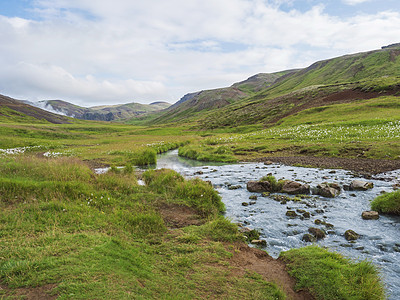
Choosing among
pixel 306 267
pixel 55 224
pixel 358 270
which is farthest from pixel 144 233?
pixel 358 270

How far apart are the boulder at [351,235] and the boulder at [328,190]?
587cm

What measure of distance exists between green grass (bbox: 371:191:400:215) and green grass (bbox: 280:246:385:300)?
24.7 feet

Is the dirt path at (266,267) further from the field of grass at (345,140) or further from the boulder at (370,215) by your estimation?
the field of grass at (345,140)

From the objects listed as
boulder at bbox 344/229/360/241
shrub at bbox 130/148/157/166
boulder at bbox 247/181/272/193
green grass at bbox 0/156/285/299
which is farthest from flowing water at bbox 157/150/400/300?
shrub at bbox 130/148/157/166

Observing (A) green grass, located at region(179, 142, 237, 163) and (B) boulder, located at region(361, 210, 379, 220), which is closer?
A: (B) boulder, located at region(361, 210, 379, 220)

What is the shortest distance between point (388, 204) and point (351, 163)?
49.0 feet

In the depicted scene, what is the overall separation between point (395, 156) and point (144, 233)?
3208 centimetres

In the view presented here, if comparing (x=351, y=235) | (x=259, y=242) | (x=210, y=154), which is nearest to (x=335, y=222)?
(x=351, y=235)

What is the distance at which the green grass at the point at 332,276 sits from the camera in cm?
695

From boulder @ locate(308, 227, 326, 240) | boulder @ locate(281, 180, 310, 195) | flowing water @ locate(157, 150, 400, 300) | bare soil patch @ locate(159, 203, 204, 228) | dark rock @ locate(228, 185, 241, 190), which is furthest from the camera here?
dark rock @ locate(228, 185, 241, 190)

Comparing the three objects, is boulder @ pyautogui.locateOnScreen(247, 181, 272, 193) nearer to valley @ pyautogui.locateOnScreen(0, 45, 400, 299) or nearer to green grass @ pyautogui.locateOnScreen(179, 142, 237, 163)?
valley @ pyautogui.locateOnScreen(0, 45, 400, 299)

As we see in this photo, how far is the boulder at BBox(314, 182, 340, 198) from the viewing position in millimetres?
17047

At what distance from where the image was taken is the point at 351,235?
1114 centimetres

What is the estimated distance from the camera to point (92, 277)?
5.97 m
